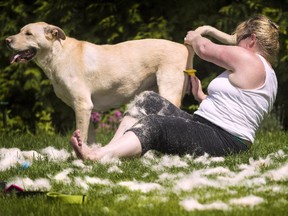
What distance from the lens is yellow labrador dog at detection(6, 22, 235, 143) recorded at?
18.5ft

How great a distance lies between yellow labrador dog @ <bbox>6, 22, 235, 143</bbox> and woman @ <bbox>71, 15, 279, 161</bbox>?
116 centimetres

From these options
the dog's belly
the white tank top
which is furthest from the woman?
the dog's belly

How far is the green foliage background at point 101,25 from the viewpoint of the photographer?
24.7 ft

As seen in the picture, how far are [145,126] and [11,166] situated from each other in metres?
0.96


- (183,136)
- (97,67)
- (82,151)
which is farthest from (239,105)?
(97,67)

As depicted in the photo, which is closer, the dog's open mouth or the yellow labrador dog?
the yellow labrador dog

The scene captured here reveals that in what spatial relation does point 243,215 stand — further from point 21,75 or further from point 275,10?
point 21,75

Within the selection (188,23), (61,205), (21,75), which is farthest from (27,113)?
(61,205)

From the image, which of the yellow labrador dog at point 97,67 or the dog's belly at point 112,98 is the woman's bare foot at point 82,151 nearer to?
the yellow labrador dog at point 97,67

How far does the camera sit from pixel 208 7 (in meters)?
7.83

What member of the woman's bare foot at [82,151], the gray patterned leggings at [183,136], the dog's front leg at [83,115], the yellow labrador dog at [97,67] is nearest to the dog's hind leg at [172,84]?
the yellow labrador dog at [97,67]

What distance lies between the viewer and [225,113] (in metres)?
4.42

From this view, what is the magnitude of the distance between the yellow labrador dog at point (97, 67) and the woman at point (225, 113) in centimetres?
116

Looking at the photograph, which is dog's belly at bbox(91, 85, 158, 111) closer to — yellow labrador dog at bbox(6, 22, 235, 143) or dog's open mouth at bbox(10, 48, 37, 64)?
yellow labrador dog at bbox(6, 22, 235, 143)
